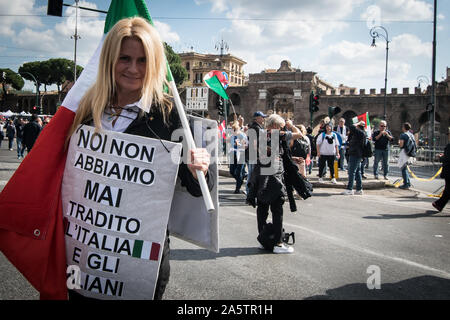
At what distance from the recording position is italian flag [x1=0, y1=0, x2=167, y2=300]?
4.92ft

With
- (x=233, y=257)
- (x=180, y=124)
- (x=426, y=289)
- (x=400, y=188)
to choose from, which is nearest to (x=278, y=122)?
(x=233, y=257)

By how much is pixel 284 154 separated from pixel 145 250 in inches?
146

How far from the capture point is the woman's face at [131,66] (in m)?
1.62

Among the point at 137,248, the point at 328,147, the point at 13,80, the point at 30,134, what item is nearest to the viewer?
the point at 137,248

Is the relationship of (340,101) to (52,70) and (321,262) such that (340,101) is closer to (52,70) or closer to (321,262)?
(321,262)

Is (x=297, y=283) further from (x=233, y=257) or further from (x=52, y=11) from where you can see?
(x=52, y=11)

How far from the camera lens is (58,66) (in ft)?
229

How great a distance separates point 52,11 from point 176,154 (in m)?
10.0

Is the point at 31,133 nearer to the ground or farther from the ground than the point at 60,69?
nearer to the ground

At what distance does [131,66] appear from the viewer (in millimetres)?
1621

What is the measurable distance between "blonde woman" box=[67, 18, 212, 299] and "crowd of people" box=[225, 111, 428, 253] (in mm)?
3108

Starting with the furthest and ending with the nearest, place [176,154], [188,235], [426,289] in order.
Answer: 1. [426,289]
2. [188,235]
3. [176,154]

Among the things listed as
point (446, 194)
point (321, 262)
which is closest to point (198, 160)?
point (321, 262)

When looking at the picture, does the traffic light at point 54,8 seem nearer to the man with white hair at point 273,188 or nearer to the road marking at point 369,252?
the man with white hair at point 273,188
